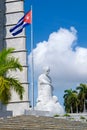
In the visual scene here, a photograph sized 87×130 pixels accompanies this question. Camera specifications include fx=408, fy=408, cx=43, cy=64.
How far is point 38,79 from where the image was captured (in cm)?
3177

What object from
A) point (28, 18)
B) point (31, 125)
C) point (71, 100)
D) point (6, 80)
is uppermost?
point (28, 18)

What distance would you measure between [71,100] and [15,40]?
88.1 ft

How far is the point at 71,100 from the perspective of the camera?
64.3 meters

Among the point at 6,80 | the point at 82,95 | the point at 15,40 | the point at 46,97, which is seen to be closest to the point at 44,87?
the point at 46,97

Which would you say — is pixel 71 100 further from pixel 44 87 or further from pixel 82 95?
pixel 44 87

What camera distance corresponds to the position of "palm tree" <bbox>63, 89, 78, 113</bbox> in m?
63.9

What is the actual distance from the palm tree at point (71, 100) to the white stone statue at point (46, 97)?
32.3 meters

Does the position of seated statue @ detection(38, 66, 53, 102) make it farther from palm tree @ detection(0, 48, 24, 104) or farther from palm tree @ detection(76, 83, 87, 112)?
palm tree @ detection(76, 83, 87, 112)

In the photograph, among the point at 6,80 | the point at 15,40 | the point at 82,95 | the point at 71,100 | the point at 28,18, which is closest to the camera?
the point at 6,80

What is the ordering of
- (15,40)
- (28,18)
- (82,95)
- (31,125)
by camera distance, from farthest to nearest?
(82,95) < (15,40) < (28,18) < (31,125)

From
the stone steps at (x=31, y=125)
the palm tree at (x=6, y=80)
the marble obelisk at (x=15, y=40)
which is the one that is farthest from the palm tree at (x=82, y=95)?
the palm tree at (x=6, y=80)

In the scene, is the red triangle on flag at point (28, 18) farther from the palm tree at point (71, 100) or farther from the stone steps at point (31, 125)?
the palm tree at point (71, 100)

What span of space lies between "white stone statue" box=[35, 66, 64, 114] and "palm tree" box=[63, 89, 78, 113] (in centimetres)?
3232

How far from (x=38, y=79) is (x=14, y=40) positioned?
9.06 m
